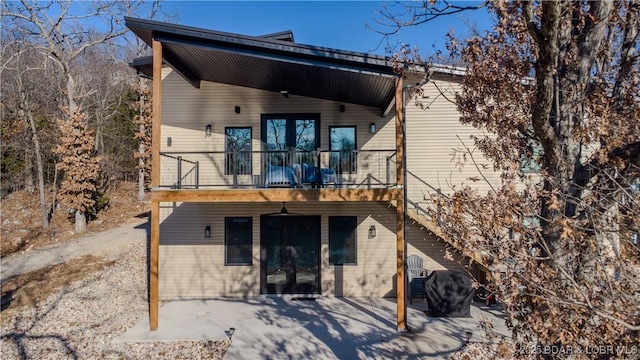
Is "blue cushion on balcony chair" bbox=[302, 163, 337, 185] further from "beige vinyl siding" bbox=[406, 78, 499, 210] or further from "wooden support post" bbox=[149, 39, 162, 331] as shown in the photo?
"wooden support post" bbox=[149, 39, 162, 331]

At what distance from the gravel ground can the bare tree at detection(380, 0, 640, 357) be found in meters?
5.04

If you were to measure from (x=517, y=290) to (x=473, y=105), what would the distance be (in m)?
2.03

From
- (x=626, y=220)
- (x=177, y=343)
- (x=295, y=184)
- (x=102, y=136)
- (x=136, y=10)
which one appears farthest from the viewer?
(x=102, y=136)

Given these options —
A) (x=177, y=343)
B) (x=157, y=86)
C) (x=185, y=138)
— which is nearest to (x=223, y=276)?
(x=177, y=343)

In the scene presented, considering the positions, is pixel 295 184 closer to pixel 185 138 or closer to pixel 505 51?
pixel 185 138

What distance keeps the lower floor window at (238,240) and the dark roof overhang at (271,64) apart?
11.9 feet

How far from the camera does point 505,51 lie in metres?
3.68

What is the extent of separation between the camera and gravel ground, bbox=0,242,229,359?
6273 millimetres

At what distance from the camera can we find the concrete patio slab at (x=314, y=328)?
244 inches

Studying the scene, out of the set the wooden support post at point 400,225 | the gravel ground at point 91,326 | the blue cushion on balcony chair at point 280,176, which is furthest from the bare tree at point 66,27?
the wooden support post at point 400,225

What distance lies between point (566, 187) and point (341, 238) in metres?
6.79

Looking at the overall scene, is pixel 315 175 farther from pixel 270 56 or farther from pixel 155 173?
pixel 155 173

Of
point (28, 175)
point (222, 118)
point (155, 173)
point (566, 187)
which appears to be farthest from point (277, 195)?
point (28, 175)

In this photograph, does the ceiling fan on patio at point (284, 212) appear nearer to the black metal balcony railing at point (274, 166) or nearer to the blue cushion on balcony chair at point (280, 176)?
the black metal balcony railing at point (274, 166)
